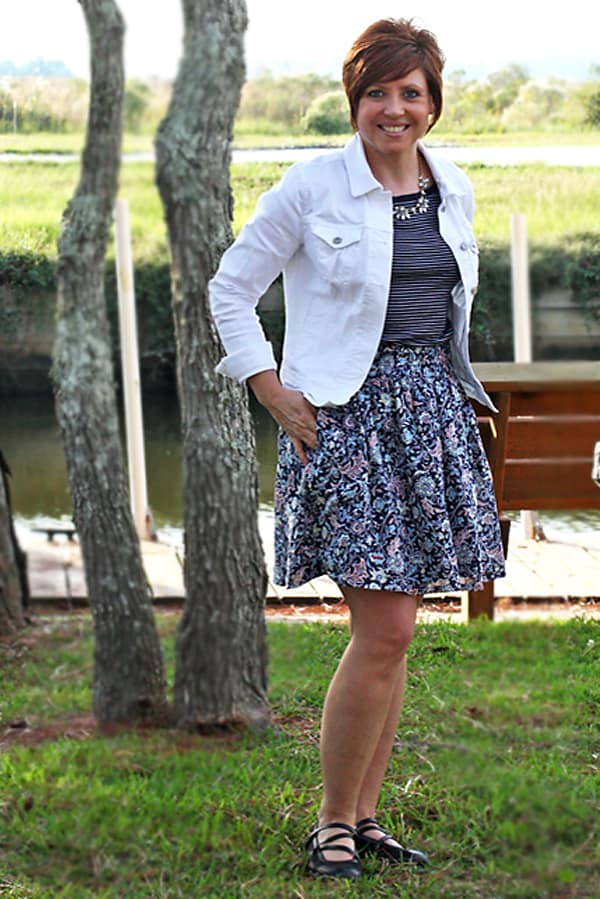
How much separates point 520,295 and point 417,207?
780 millimetres

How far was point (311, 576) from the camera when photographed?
4.11 feet

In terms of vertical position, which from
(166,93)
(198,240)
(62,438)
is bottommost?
(62,438)

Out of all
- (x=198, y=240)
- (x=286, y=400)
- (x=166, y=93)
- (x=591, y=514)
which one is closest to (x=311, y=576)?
(x=286, y=400)

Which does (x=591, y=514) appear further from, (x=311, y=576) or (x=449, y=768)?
(x=311, y=576)

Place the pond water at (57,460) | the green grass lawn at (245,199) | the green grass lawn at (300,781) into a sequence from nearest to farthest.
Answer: the green grass lawn at (300,781)
the green grass lawn at (245,199)
the pond water at (57,460)

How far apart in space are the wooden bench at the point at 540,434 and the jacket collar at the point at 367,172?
538 mm

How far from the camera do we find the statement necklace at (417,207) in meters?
1.20

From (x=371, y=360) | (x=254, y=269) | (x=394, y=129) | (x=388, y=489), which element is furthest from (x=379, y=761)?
(x=394, y=129)

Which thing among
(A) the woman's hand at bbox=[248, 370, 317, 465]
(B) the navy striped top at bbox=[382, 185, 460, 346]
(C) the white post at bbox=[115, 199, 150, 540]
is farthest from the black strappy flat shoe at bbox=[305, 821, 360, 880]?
(C) the white post at bbox=[115, 199, 150, 540]

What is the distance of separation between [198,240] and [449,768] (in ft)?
2.71

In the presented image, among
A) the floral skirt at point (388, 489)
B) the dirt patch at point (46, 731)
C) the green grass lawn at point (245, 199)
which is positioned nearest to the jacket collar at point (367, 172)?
the floral skirt at point (388, 489)

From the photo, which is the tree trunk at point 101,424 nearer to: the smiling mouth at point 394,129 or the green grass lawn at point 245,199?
the green grass lawn at point 245,199

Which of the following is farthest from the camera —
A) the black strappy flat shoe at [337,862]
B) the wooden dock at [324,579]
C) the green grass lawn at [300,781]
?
the wooden dock at [324,579]

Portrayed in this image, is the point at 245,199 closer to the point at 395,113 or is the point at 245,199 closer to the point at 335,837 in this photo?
the point at 395,113
